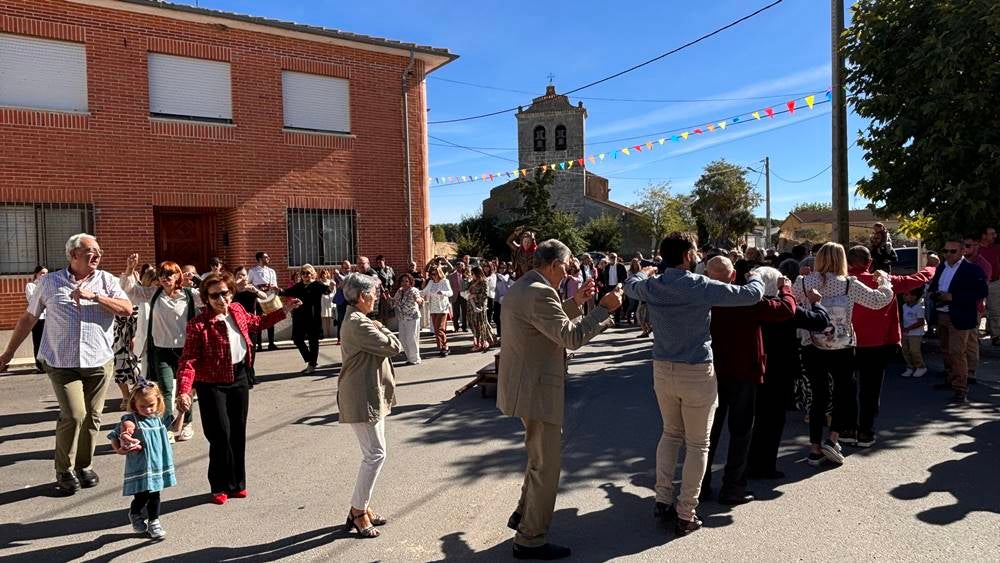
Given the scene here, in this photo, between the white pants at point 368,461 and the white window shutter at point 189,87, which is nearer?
the white pants at point 368,461

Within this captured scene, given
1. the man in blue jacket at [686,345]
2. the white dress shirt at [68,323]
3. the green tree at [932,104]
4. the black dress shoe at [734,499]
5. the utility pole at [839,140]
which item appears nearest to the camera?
the man in blue jacket at [686,345]

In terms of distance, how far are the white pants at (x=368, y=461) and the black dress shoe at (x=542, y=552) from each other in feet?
3.37

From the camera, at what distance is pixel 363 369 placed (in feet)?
13.8

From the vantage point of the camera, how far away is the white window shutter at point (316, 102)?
14.9 metres

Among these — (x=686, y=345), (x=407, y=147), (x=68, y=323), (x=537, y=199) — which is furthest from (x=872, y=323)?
(x=537, y=199)

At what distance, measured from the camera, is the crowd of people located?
3777mm

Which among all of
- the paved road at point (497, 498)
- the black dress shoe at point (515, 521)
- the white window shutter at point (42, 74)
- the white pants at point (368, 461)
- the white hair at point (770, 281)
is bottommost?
the paved road at point (497, 498)

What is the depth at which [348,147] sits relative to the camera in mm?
15586

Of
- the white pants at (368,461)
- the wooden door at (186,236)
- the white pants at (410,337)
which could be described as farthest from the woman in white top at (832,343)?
the wooden door at (186,236)

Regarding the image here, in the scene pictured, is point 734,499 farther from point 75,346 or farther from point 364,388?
point 75,346

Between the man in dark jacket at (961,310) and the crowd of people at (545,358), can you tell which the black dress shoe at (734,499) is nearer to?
the crowd of people at (545,358)

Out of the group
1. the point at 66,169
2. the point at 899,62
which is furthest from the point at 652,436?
the point at 66,169

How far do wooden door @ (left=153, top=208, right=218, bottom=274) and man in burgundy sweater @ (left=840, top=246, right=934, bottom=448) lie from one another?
1306cm

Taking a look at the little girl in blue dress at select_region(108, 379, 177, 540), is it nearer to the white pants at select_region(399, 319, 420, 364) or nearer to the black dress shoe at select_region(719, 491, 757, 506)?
the black dress shoe at select_region(719, 491, 757, 506)
